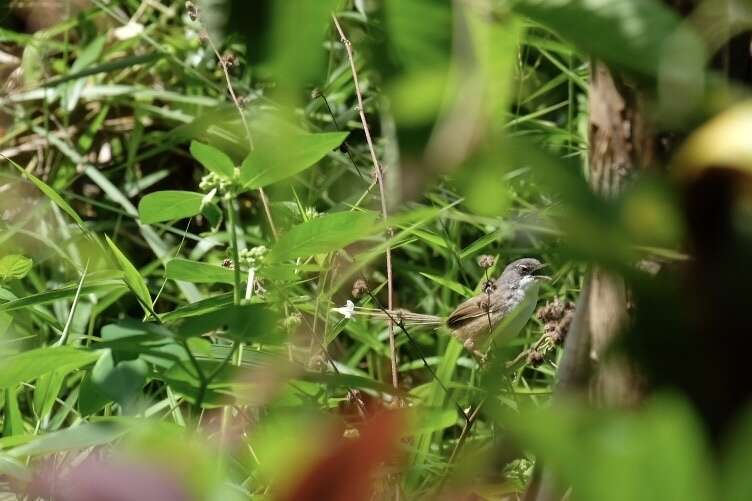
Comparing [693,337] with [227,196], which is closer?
[693,337]

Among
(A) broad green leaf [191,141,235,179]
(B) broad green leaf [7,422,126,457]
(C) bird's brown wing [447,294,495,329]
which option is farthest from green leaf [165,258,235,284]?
(C) bird's brown wing [447,294,495,329]

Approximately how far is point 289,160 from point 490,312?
176 cm

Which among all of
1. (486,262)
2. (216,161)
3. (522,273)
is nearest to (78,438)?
(216,161)

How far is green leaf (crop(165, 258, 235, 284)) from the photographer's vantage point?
3.90 feet

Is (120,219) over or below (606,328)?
below

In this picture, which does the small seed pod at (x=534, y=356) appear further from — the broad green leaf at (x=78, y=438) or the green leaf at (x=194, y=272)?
the broad green leaf at (x=78, y=438)

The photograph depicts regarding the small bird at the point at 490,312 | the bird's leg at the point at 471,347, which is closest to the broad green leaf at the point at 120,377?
the small bird at the point at 490,312

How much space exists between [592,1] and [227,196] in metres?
0.62

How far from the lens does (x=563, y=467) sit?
39 cm

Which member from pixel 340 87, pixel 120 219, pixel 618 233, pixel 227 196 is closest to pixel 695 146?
pixel 618 233

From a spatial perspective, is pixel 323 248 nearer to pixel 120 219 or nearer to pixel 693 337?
pixel 693 337

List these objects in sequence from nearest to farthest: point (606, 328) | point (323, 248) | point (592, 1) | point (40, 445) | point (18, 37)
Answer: point (592, 1) → point (606, 328) → point (40, 445) → point (323, 248) → point (18, 37)

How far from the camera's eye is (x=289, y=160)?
852 mm

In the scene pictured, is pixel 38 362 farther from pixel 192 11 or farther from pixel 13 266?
pixel 192 11
